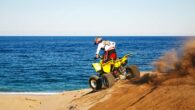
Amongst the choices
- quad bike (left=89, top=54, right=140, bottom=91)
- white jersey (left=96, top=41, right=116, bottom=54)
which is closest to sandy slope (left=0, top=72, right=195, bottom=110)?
quad bike (left=89, top=54, right=140, bottom=91)

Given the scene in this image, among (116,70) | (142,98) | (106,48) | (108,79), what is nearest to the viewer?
(142,98)

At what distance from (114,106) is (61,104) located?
3.88 meters

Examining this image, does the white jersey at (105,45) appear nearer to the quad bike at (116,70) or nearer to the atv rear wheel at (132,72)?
the quad bike at (116,70)

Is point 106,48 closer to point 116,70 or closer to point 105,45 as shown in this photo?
point 105,45

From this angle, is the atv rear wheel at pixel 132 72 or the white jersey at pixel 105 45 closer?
the white jersey at pixel 105 45

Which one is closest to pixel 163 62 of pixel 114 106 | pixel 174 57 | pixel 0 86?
pixel 174 57

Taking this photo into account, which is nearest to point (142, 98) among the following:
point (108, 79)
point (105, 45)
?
point (108, 79)

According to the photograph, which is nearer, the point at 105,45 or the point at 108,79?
the point at 108,79

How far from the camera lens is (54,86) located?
29.1m

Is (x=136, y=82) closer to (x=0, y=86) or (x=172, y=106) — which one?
(x=172, y=106)

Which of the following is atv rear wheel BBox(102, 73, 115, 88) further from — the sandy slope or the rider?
the rider

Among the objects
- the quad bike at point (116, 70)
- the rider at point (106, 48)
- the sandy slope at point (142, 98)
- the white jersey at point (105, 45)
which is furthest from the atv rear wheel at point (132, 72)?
the white jersey at point (105, 45)

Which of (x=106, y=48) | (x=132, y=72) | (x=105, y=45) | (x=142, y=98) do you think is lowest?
(x=142, y=98)

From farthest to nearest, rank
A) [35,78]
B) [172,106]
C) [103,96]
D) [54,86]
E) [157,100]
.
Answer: [35,78], [54,86], [103,96], [157,100], [172,106]
